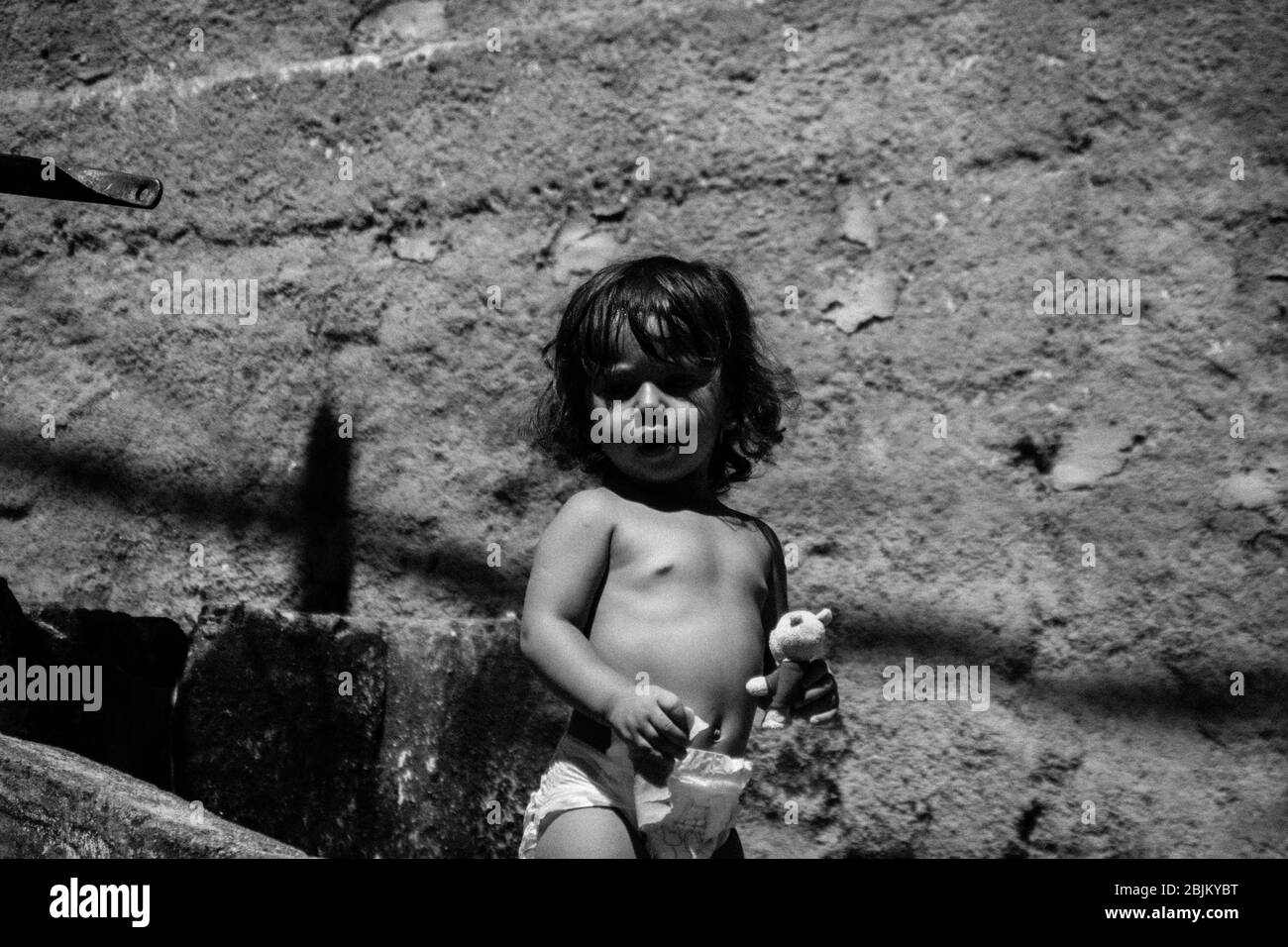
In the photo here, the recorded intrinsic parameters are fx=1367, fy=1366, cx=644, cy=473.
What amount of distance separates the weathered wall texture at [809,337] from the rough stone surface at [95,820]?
0.45 meters

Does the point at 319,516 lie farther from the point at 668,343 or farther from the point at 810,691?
the point at 810,691

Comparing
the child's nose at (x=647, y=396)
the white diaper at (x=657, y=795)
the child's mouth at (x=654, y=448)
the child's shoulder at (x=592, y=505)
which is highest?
the child's nose at (x=647, y=396)

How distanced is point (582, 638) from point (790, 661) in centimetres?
33

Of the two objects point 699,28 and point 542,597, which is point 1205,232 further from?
point 542,597

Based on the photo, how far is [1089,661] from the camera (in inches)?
109

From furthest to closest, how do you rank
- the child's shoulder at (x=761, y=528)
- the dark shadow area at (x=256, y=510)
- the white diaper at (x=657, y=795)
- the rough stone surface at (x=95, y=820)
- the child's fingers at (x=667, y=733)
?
the dark shadow area at (x=256, y=510)
the child's shoulder at (x=761, y=528)
the rough stone surface at (x=95, y=820)
the white diaper at (x=657, y=795)
the child's fingers at (x=667, y=733)

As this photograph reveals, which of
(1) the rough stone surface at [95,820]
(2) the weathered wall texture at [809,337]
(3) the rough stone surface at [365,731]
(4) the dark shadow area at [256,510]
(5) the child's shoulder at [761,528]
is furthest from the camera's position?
(4) the dark shadow area at [256,510]

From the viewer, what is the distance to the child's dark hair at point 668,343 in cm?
226

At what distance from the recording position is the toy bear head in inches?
82.6

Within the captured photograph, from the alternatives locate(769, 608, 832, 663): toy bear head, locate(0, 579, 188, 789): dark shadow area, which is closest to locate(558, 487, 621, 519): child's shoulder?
locate(769, 608, 832, 663): toy bear head

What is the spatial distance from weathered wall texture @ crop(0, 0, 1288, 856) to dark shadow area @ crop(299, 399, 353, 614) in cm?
1

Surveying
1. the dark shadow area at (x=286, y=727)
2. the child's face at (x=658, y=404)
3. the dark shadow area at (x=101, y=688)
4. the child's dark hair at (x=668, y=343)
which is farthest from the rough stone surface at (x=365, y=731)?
the child's face at (x=658, y=404)

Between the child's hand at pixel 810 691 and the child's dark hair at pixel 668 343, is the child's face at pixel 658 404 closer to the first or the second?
the child's dark hair at pixel 668 343
